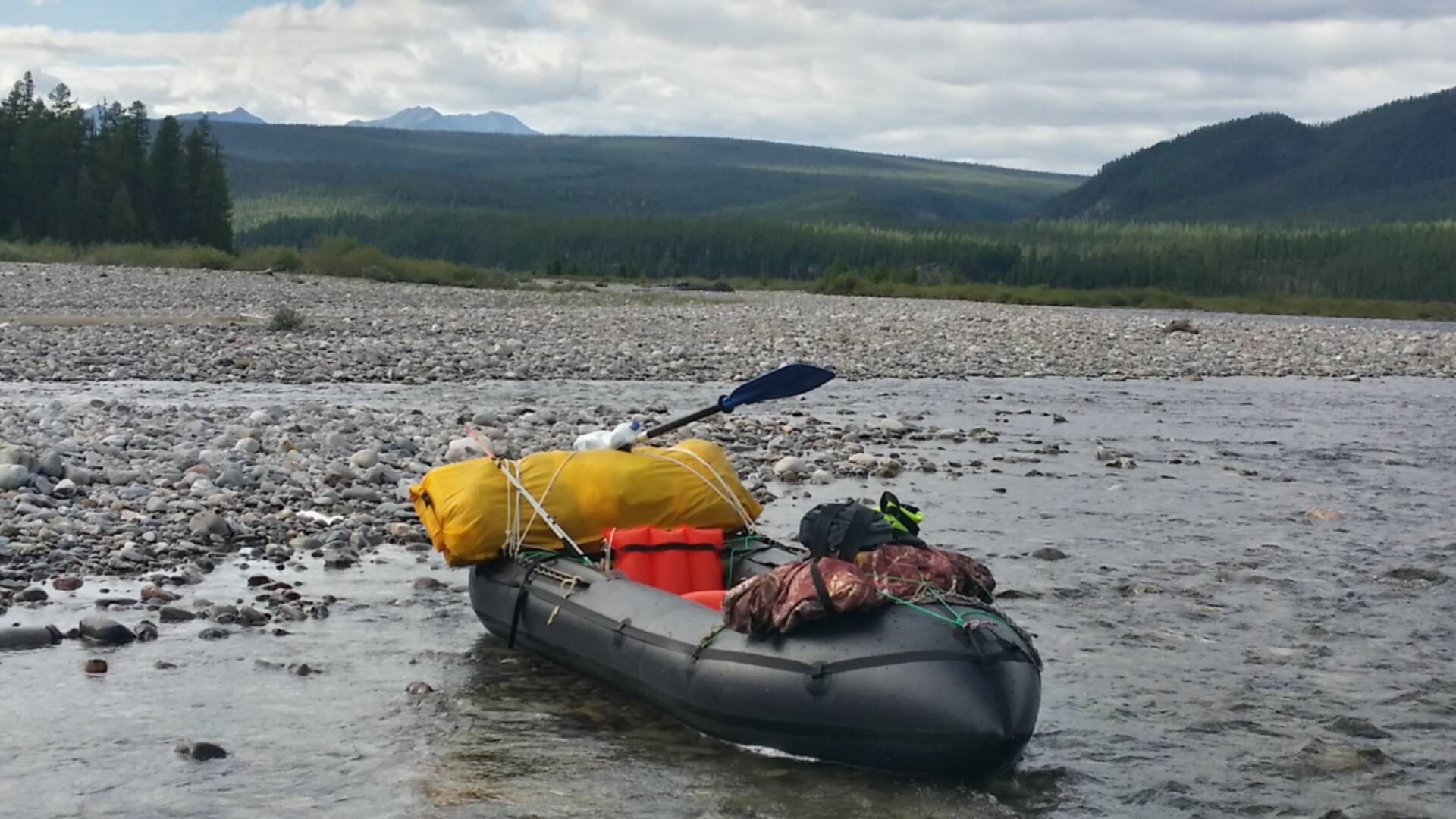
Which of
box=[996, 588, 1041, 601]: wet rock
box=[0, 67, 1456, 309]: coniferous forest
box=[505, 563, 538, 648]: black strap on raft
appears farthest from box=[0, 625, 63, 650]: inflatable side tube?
box=[0, 67, 1456, 309]: coniferous forest

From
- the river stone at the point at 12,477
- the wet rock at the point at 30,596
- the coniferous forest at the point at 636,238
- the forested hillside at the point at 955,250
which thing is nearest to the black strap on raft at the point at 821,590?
the wet rock at the point at 30,596

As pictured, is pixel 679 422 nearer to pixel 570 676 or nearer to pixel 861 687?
pixel 570 676

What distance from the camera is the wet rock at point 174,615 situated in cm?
895

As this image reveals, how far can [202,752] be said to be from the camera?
7000 millimetres

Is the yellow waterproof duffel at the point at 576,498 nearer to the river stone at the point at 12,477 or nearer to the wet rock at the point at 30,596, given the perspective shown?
the wet rock at the point at 30,596

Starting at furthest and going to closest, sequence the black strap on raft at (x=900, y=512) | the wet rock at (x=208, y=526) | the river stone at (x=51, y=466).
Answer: the river stone at (x=51, y=466)
the wet rock at (x=208, y=526)
the black strap on raft at (x=900, y=512)

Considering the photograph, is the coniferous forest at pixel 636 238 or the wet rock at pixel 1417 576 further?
the coniferous forest at pixel 636 238

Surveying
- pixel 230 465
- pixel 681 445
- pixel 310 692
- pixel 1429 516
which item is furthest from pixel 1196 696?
pixel 230 465

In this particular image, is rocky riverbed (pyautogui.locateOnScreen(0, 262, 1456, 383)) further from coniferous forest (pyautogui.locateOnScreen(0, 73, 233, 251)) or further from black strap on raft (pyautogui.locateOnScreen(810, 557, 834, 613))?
coniferous forest (pyautogui.locateOnScreen(0, 73, 233, 251))

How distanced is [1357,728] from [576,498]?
14.5 feet

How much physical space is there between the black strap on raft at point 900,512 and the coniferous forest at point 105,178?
59.4 m

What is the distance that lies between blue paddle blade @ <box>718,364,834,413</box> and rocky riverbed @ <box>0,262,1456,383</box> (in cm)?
1210

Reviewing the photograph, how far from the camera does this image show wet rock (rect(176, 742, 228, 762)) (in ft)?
22.9

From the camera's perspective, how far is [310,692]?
7.96m
